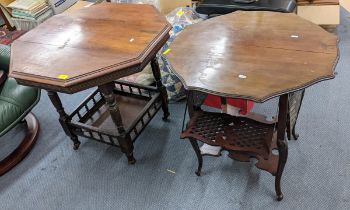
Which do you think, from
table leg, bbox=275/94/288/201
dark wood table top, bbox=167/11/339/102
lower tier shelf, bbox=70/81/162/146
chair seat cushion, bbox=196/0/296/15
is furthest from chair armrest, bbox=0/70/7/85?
table leg, bbox=275/94/288/201

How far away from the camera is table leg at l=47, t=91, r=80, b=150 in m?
1.61

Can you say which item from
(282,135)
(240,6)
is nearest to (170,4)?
(240,6)

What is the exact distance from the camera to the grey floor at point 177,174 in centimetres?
146

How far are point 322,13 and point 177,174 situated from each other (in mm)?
1827

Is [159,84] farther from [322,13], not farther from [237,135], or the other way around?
[322,13]

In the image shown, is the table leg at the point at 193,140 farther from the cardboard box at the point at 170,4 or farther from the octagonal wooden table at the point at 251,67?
the cardboard box at the point at 170,4

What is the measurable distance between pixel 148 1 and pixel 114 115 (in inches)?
45.3

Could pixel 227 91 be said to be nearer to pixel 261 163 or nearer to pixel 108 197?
pixel 261 163

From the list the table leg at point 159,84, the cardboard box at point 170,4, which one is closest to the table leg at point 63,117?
the table leg at point 159,84

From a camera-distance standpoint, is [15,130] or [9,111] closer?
[9,111]

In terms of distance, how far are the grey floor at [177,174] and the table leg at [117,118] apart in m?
0.11

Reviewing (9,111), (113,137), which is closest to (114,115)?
(113,137)

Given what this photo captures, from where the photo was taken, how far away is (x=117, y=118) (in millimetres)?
1494

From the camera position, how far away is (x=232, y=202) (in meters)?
1.45
